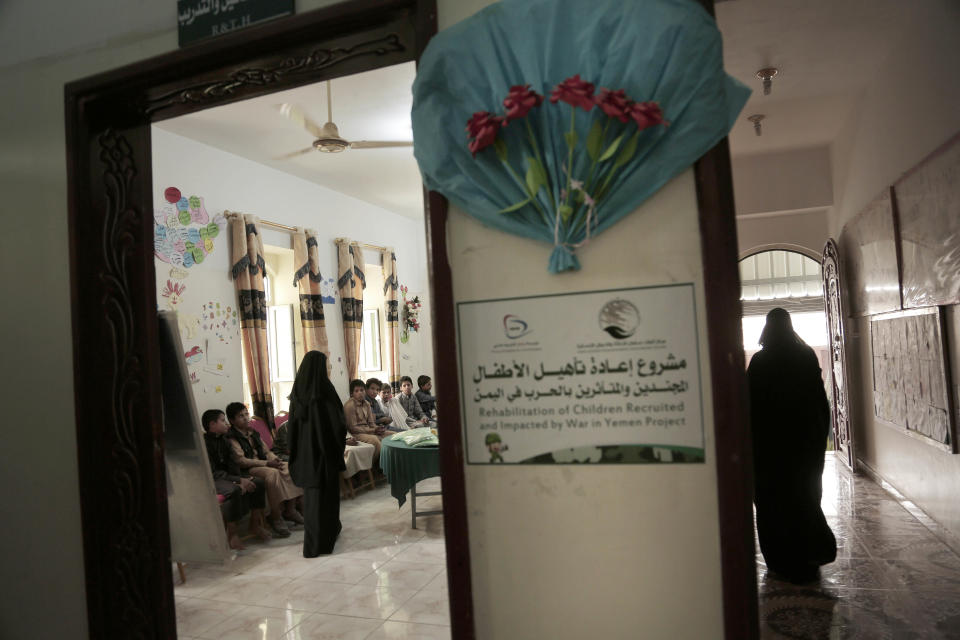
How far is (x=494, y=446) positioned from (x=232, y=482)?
3513mm

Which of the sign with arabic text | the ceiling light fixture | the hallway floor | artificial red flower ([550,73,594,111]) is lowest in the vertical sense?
the hallway floor

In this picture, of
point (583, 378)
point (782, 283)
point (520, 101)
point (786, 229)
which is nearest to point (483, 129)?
point (520, 101)

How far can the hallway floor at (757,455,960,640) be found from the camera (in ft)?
9.36

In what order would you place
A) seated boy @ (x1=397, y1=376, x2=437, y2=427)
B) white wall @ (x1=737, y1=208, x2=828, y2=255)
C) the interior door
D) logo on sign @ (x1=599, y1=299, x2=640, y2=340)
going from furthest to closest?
1. seated boy @ (x1=397, y1=376, x2=437, y2=427)
2. white wall @ (x1=737, y1=208, x2=828, y2=255)
3. the interior door
4. logo on sign @ (x1=599, y1=299, x2=640, y2=340)

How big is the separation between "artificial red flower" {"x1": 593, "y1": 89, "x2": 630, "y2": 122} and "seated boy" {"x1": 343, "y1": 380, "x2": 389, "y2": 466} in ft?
17.1

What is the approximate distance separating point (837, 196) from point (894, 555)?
3.97m

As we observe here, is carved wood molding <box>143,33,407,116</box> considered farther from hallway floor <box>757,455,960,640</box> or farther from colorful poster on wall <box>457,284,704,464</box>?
hallway floor <box>757,455,960,640</box>

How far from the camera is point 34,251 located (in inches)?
88.4

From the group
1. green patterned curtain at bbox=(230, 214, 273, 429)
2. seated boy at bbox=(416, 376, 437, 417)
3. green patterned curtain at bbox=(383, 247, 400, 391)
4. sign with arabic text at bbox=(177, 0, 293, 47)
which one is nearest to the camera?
sign with arabic text at bbox=(177, 0, 293, 47)

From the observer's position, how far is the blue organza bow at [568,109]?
143 cm

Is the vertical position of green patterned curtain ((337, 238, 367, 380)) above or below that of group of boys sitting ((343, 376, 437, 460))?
above

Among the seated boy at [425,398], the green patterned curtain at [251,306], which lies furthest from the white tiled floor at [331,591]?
the seated boy at [425,398]

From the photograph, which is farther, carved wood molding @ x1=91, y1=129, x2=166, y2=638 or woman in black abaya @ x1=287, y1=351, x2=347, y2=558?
woman in black abaya @ x1=287, y1=351, x2=347, y2=558

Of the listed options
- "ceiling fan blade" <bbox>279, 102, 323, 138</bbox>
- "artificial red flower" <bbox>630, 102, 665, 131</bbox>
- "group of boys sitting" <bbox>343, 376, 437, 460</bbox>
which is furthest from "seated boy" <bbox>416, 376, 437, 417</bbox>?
"artificial red flower" <bbox>630, 102, 665, 131</bbox>
